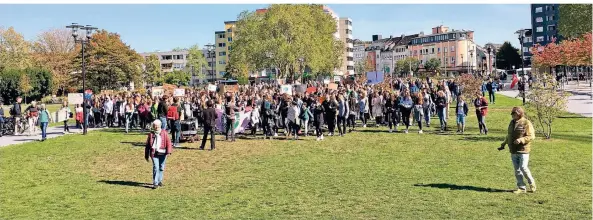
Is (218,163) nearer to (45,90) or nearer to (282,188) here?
(282,188)

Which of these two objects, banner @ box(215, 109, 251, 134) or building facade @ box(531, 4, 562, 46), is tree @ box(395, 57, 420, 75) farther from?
banner @ box(215, 109, 251, 134)

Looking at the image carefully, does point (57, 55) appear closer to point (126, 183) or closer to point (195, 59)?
point (195, 59)

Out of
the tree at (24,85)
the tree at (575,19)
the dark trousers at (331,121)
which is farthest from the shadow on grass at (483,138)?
the tree at (575,19)

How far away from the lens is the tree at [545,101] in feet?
59.7

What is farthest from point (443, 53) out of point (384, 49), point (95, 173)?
point (95, 173)

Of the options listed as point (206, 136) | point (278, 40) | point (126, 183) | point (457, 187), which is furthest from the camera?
point (278, 40)

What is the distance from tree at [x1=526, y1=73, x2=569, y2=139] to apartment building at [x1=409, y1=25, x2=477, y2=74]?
413 feet

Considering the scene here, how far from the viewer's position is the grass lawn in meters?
10.1

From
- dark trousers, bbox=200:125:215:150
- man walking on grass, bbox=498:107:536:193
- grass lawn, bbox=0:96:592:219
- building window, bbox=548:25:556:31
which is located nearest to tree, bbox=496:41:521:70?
building window, bbox=548:25:556:31

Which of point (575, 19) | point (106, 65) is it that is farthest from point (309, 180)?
point (575, 19)

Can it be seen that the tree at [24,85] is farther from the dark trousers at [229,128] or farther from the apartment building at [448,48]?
the apartment building at [448,48]

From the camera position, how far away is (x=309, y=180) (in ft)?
42.8

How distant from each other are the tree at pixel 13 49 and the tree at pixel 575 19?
79.9 m

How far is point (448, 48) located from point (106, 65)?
108311 millimetres
